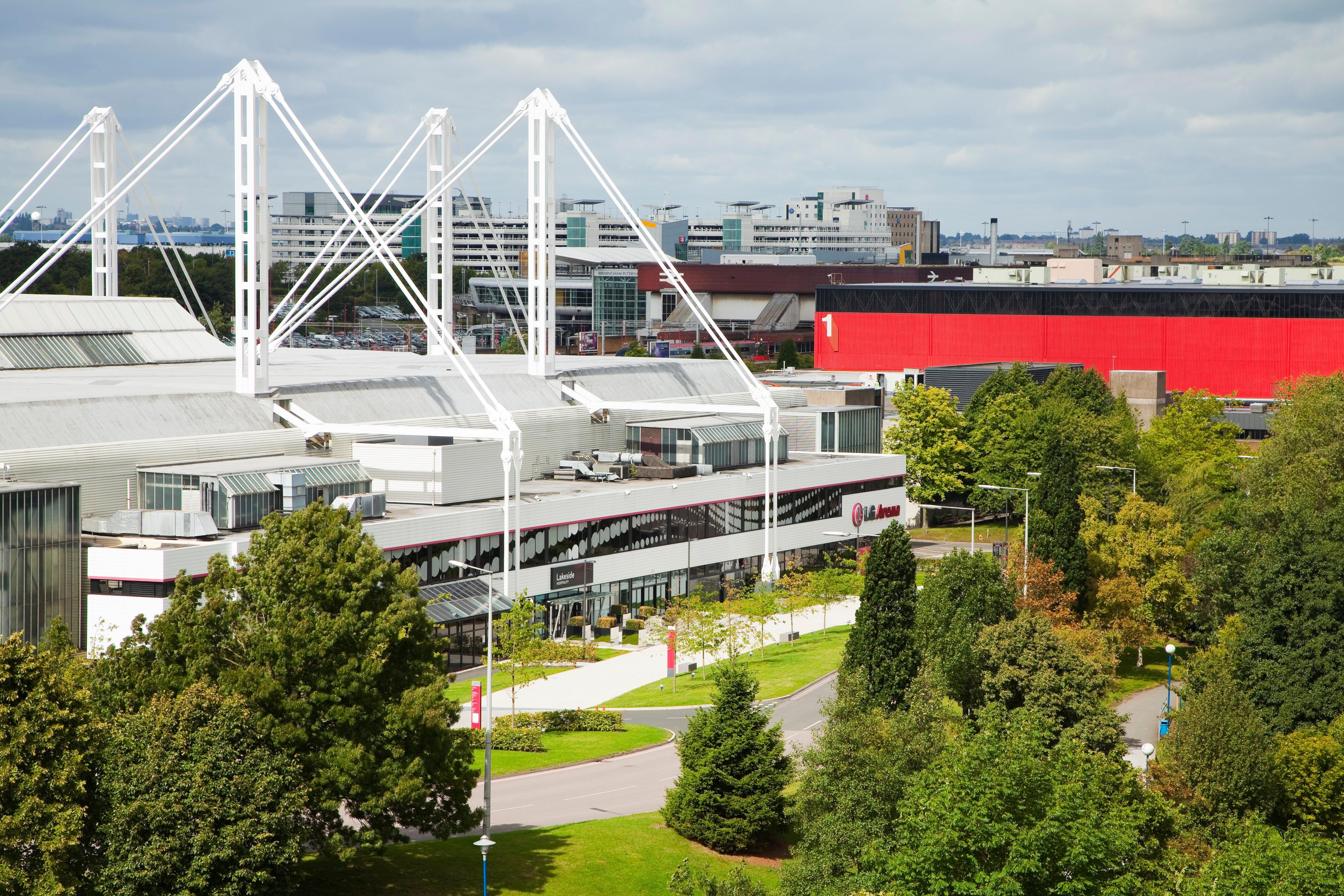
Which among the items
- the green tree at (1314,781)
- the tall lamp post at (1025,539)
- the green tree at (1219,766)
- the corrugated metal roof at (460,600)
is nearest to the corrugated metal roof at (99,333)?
the corrugated metal roof at (460,600)

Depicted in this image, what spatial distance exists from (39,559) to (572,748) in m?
21.2

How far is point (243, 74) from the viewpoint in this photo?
258 ft

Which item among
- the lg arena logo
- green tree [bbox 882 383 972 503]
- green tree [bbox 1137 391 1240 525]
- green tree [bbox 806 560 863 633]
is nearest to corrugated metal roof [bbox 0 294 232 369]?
the lg arena logo

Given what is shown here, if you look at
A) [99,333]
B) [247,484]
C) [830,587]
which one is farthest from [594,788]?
[99,333]

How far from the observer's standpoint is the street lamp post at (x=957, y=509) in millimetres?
95438

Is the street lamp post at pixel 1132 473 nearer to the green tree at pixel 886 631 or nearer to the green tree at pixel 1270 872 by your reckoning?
the green tree at pixel 886 631

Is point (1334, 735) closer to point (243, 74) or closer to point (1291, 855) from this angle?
point (1291, 855)

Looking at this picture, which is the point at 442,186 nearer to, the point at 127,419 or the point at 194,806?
the point at 127,419

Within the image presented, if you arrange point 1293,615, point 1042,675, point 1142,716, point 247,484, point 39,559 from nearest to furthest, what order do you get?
point 1042,675 → point 39,559 → point 1293,615 → point 1142,716 → point 247,484

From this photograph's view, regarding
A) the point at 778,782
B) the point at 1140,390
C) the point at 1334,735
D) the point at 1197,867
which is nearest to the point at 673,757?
the point at 778,782

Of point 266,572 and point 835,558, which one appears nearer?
point 266,572

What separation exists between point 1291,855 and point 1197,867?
27.2ft

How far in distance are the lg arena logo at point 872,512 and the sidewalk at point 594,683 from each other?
1613 cm

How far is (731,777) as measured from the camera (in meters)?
47.7
